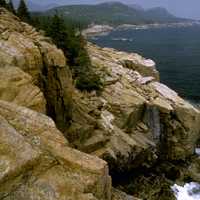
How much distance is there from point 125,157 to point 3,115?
18137 mm

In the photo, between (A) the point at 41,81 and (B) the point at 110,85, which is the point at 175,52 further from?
(A) the point at 41,81

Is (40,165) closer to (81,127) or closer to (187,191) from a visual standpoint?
(81,127)

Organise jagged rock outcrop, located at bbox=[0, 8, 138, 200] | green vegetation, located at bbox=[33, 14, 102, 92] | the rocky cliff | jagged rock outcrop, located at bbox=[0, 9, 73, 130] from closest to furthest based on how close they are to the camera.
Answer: jagged rock outcrop, located at bbox=[0, 8, 138, 200]
the rocky cliff
jagged rock outcrop, located at bbox=[0, 9, 73, 130]
green vegetation, located at bbox=[33, 14, 102, 92]

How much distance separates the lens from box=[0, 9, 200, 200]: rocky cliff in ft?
53.6

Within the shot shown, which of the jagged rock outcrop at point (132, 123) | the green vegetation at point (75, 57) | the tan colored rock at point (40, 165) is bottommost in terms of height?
the jagged rock outcrop at point (132, 123)

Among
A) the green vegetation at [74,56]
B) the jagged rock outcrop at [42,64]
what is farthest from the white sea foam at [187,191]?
the green vegetation at [74,56]

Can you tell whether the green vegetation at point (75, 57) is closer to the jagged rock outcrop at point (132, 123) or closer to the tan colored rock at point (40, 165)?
the jagged rock outcrop at point (132, 123)

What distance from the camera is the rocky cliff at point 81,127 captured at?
643 inches

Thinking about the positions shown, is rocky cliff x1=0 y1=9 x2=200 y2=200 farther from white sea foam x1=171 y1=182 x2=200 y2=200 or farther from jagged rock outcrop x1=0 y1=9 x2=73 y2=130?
white sea foam x1=171 y1=182 x2=200 y2=200

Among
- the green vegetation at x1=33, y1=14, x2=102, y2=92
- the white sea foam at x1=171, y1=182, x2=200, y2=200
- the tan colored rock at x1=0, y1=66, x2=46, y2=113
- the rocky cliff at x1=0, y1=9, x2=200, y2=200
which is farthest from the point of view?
the green vegetation at x1=33, y1=14, x2=102, y2=92

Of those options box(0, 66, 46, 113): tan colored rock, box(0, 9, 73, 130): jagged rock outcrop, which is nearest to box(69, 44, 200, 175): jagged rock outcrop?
box(0, 9, 73, 130): jagged rock outcrop

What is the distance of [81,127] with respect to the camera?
3133cm

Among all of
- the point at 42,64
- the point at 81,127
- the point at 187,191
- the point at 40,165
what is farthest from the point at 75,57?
the point at 40,165

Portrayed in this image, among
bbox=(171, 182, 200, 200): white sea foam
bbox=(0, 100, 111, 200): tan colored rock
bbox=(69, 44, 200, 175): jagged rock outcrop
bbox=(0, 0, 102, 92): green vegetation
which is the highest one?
bbox=(0, 100, 111, 200): tan colored rock
